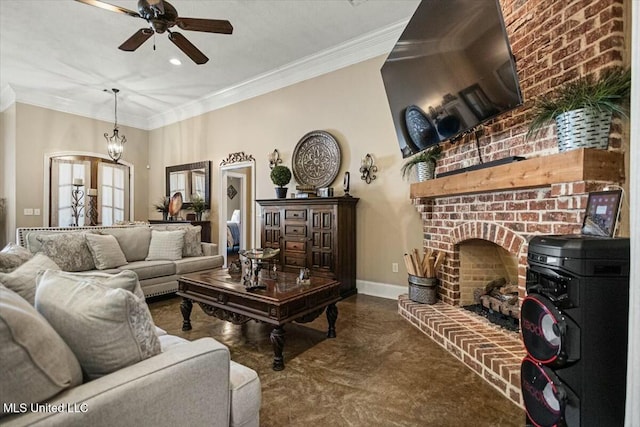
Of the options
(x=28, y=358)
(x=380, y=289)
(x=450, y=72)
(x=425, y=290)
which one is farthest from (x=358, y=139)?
(x=28, y=358)

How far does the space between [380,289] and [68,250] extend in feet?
11.8

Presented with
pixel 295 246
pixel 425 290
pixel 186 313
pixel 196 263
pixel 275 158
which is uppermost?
pixel 275 158

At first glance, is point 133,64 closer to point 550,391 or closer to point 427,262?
point 427,262

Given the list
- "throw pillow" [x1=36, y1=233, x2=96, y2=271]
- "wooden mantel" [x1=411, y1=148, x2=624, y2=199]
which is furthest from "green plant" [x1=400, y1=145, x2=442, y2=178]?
"throw pillow" [x1=36, y1=233, x2=96, y2=271]

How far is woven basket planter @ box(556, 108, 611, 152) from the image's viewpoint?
1.57 meters

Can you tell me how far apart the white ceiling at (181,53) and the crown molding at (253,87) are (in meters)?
0.01

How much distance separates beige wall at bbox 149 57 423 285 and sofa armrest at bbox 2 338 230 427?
298cm

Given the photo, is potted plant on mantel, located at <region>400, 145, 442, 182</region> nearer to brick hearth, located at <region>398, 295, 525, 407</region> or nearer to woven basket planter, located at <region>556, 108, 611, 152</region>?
brick hearth, located at <region>398, 295, 525, 407</region>

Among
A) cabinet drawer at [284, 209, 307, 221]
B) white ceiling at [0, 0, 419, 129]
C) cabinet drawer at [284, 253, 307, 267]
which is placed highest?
white ceiling at [0, 0, 419, 129]

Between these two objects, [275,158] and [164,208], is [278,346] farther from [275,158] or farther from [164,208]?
[164,208]

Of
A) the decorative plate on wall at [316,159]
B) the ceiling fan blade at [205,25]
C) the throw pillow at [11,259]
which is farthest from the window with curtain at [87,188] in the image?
the throw pillow at [11,259]

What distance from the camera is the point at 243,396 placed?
116 cm

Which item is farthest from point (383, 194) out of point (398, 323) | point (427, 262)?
point (398, 323)

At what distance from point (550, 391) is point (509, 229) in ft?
4.01
